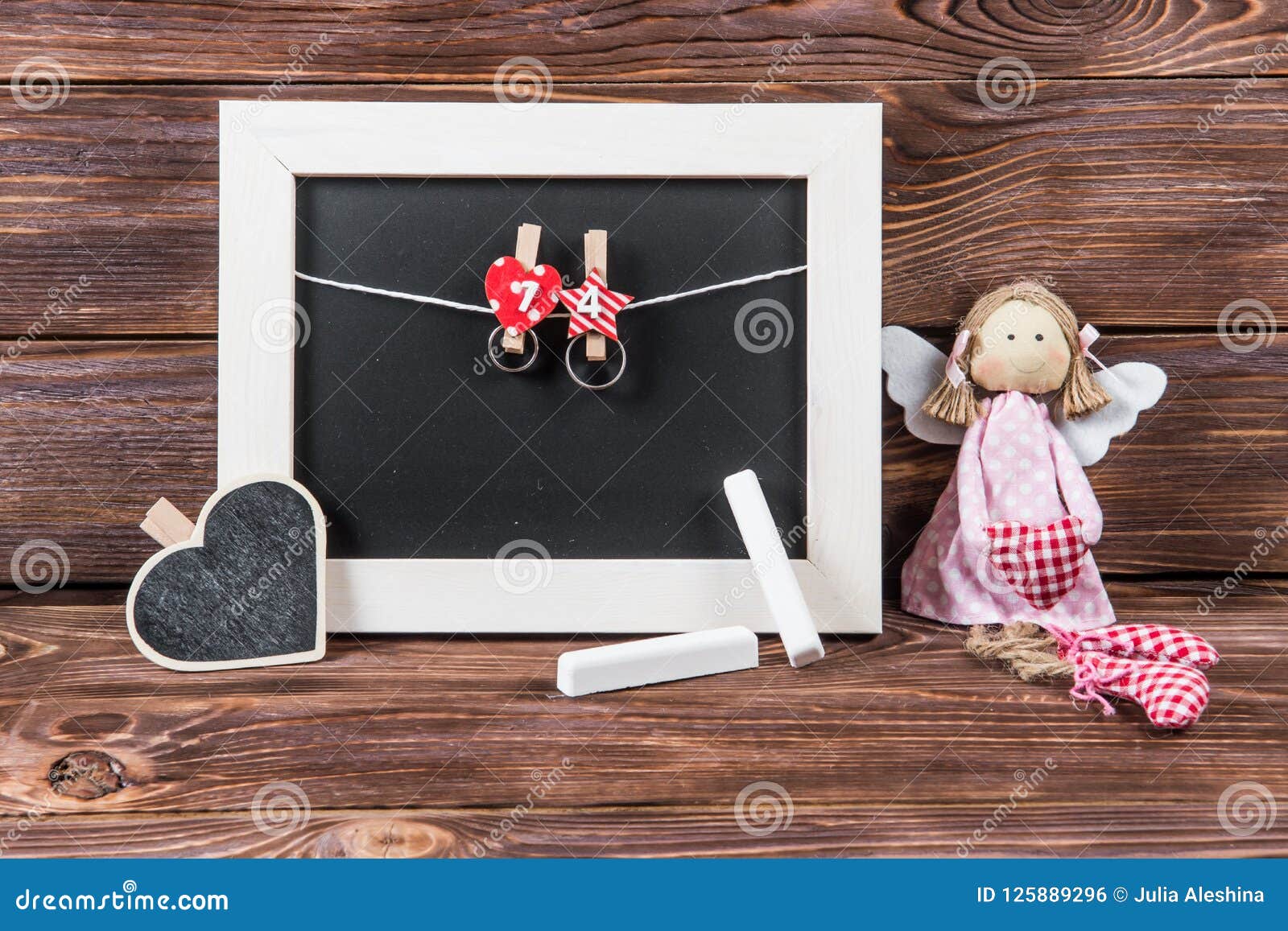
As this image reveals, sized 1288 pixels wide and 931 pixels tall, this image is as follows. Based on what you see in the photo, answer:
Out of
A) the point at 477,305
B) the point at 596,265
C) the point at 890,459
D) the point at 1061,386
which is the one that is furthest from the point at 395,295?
the point at 1061,386

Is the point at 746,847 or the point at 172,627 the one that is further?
the point at 172,627

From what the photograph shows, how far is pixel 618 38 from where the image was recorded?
0.91m

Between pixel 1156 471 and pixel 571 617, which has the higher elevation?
pixel 1156 471

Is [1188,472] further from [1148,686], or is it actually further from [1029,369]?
[1148,686]

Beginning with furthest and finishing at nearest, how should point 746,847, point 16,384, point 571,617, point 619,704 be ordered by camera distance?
point 16,384 → point 571,617 → point 619,704 → point 746,847

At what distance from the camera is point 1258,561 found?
3.10ft

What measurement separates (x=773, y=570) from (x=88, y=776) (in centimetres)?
50

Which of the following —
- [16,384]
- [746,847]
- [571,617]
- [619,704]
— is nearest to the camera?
[746,847]

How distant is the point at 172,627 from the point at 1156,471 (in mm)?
918

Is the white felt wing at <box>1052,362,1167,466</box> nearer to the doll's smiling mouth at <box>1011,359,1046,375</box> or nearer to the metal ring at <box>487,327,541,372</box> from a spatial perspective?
the doll's smiling mouth at <box>1011,359,1046,375</box>

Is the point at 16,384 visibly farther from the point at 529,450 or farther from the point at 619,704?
the point at 619,704

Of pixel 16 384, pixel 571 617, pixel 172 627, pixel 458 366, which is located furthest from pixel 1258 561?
pixel 16 384

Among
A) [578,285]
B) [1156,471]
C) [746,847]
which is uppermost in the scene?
[578,285]

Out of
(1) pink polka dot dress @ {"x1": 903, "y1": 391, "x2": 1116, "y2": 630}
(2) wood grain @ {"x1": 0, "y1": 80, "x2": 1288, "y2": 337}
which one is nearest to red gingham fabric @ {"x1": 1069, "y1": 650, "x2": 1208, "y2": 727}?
(1) pink polka dot dress @ {"x1": 903, "y1": 391, "x2": 1116, "y2": 630}
